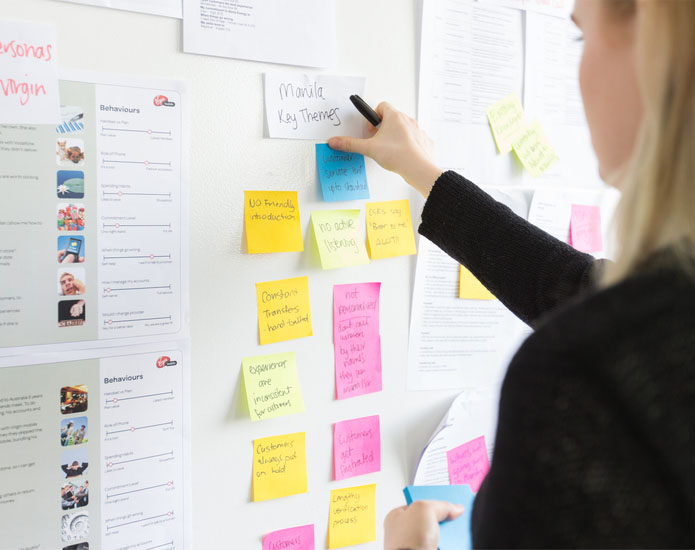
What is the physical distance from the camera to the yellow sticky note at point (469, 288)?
3.40ft

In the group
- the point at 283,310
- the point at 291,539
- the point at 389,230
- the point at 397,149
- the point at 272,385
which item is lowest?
the point at 291,539

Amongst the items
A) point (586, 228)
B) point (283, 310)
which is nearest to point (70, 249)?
point (283, 310)

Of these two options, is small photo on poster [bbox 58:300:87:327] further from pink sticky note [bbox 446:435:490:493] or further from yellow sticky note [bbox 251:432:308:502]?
pink sticky note [bbox 446:435:490:493]

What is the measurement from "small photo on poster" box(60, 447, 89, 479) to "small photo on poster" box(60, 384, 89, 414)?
47 mm

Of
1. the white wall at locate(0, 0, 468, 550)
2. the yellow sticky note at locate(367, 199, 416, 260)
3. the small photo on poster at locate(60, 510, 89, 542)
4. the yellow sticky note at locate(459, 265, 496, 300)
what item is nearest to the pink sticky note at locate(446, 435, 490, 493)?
the white wall at locate(0, 0, 468, 550)

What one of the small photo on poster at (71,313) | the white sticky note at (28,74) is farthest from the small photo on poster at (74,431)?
the white sticky note at (28,74)

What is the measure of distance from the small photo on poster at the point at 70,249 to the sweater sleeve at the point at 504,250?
0.45m

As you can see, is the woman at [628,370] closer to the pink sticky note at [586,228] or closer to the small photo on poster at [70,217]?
the small photo on poster at [70,217]

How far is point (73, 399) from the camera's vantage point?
716 millimetres

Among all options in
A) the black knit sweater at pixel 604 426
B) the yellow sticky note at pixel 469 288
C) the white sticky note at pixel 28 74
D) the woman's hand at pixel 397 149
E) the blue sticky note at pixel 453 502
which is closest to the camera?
the black knit sweater at pixel 604 426

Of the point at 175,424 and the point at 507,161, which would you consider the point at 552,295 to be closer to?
the point at 507,161

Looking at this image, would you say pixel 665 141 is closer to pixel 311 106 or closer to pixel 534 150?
pixel 311 106

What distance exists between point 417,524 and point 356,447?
21 cm

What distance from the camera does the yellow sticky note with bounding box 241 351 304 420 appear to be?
2.73ft
